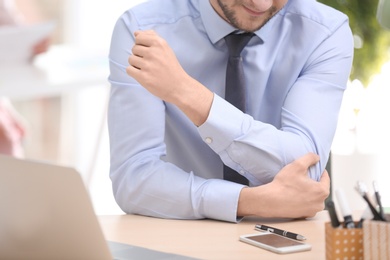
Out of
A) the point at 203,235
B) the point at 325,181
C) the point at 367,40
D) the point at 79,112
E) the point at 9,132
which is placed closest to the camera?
the point at 203,235

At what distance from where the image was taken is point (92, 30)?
435cm

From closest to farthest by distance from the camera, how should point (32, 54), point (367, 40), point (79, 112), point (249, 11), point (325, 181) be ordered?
point (325, 181) → point (249, 11) → point (367, 40) → point (32, 54) → point (79, 112)

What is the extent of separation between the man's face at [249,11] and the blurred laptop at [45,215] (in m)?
0.86

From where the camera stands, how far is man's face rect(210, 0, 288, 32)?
1750 millimetres

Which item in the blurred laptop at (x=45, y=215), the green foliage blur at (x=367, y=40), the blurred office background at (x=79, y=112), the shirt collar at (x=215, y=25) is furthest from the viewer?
the blurred office background at (x=79, y=112)

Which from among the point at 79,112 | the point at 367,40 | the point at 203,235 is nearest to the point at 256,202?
the point at 203,235

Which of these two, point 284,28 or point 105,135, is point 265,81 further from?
point 105,135

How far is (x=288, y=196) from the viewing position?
1562 mm

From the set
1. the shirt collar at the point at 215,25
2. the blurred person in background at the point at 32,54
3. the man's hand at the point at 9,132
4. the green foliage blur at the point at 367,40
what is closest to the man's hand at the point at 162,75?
the shirt collar at the point at 215,25

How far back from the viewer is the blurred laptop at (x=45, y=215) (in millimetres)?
1020

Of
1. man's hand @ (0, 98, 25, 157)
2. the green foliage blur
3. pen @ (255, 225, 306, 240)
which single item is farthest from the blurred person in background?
pen @ (255, 225, 306, 240)

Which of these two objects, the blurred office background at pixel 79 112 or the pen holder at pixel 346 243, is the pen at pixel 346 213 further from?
the blurred office background at pixel 79 112

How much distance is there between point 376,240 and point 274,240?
0.97ft

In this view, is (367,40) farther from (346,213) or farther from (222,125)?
(346,213)
